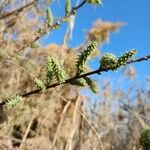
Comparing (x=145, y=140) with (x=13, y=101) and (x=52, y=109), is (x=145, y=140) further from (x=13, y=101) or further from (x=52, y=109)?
(x=52, y=109)

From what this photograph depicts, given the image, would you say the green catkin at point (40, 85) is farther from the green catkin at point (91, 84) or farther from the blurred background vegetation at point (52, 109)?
the blurred background vegetation at point (52, 109)

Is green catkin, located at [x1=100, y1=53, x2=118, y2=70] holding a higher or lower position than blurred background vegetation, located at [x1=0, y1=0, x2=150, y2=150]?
lower

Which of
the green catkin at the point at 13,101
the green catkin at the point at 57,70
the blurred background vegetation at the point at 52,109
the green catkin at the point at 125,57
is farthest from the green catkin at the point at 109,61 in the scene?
the blurred background vegetation at the point at 52,109

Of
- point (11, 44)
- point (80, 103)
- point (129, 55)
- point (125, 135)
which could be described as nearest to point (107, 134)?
point (125, 135)

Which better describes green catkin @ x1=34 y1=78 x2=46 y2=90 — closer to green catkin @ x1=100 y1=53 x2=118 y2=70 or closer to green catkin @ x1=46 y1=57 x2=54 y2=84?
green catkin @ x1=46 y1=57 x2=54 y2=84

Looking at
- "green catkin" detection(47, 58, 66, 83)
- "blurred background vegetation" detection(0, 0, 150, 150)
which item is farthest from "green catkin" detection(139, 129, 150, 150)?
"blurred background vegetation" detection(0, 0, 150, 150)

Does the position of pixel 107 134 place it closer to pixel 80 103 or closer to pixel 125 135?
pixel 125 135
